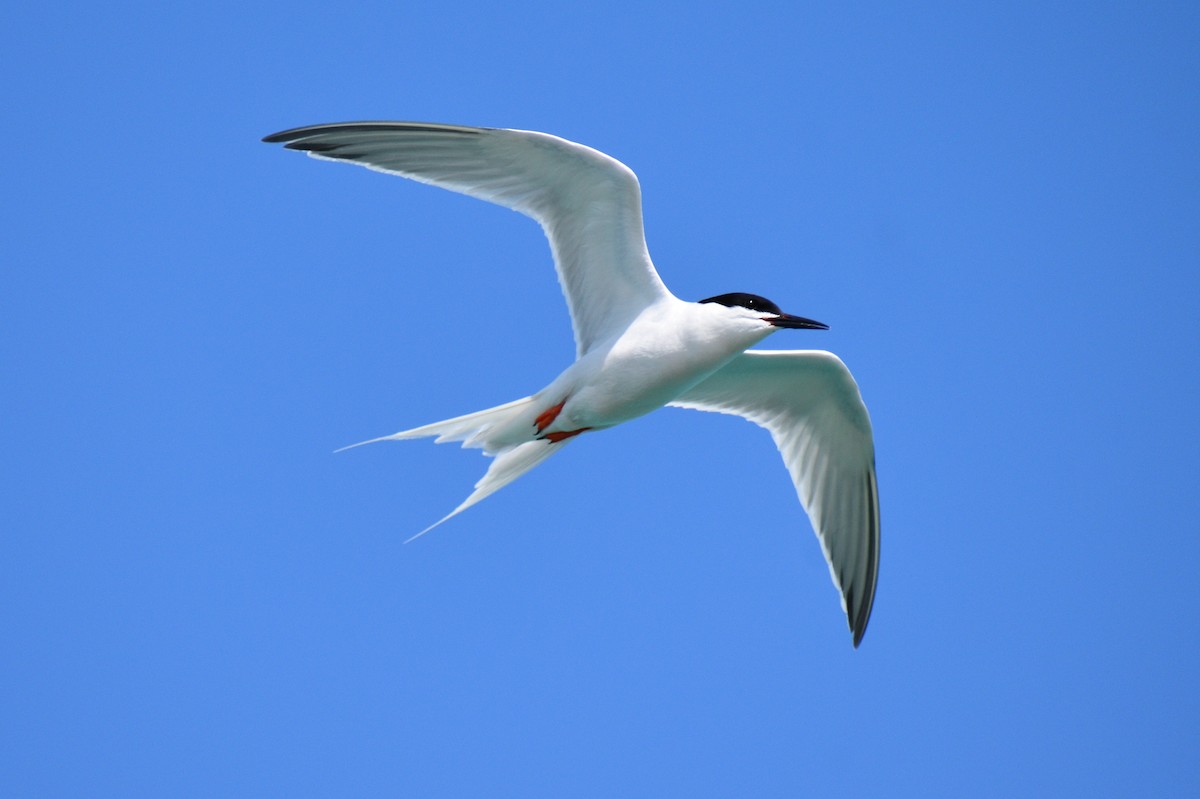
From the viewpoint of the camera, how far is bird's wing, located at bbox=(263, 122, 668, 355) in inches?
261

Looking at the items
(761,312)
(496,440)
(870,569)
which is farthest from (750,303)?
(870,569)

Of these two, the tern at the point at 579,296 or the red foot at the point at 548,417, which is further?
the red foot at the point at 548,417

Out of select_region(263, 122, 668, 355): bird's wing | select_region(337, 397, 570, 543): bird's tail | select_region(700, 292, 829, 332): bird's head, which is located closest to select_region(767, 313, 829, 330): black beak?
select_region(700, 292, 829, 332): bird's head

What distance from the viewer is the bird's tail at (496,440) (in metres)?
7.13

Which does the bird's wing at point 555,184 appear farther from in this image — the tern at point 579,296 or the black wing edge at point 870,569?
the black wing edge at point 870,569

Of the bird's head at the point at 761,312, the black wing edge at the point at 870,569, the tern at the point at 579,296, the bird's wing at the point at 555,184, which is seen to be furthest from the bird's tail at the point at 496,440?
the black wing edge at the point at 870,569

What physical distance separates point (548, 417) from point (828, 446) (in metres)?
2.43

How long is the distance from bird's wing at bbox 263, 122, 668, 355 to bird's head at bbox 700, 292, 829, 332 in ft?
1.36

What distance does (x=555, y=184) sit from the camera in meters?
7.05

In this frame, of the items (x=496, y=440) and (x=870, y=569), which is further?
(x=870, y=569)

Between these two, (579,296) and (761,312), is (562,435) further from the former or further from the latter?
(761,312)

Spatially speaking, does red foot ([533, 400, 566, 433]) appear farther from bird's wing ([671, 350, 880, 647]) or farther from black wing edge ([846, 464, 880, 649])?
black wing edge ([846, 464, 880, 649])

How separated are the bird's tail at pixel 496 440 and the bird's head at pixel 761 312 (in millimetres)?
1298

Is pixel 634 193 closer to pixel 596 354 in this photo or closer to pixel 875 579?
pixel 596 354
